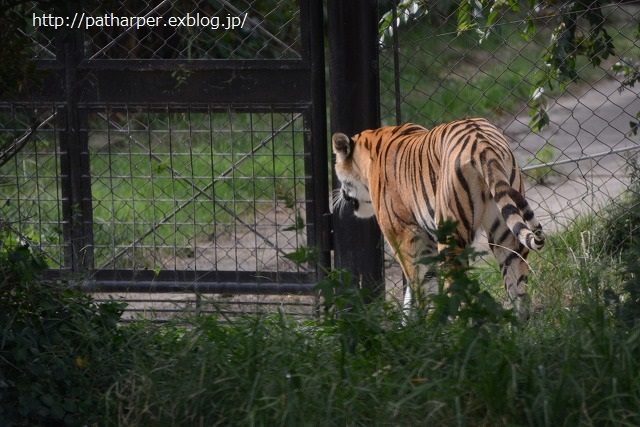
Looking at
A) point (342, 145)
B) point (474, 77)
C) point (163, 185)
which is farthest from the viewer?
point (474, 77)

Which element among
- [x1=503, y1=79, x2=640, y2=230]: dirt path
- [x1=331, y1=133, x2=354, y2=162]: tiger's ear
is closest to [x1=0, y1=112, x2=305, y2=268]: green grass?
[x1=331, y1=133, x2=354, y2=162]: tiger's ear

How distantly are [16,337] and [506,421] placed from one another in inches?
68.7

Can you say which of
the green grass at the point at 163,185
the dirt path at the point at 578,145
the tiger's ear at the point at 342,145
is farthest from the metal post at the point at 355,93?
the dirt path at the point at 578,145

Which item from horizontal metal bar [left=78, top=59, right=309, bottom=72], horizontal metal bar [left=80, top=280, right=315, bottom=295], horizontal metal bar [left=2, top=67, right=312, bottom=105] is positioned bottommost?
horizontal metal bar [left=80, top=280, right=315, bottom=295]

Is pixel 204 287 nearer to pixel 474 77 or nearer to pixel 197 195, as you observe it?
pixel 197 195

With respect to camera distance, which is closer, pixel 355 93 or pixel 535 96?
pixel 355 93

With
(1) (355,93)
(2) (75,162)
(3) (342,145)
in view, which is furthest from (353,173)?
(2) (75,162)

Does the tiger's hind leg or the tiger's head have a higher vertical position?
the tiger's head

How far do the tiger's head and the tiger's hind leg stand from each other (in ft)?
2.65

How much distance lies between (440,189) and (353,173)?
3.16ft

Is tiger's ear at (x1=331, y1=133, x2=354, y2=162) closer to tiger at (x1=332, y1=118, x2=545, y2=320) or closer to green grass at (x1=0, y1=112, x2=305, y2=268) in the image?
tiger at (x1=332, y1=118, x2=545, y2=320)

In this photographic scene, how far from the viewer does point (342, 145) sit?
5.56 metres

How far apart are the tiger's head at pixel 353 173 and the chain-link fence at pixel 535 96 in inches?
13.8

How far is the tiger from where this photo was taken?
15.9 ft
